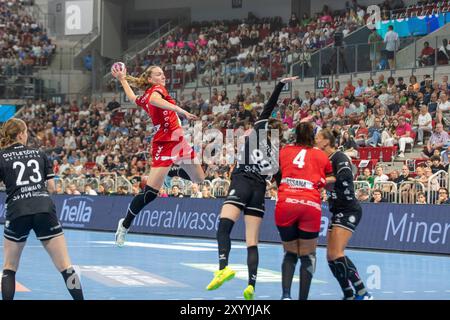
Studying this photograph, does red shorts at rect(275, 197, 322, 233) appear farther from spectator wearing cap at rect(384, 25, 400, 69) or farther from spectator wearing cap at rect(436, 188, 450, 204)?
spectator wearing cap at rect(384, 25, 400, 69)

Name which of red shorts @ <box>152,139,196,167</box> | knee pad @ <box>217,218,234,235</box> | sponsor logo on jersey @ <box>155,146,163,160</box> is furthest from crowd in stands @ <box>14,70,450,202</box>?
knee pad @ <box>217,218,234,235</box>

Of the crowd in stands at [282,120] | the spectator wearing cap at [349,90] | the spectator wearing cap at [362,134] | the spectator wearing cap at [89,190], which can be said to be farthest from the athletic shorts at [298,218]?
the spectator wearing cap at [89,190]

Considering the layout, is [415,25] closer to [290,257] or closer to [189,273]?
[189,273]

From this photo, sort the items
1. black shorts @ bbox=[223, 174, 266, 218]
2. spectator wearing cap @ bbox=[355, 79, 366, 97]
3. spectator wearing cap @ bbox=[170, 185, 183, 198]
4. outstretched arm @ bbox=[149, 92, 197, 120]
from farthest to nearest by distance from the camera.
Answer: spectator wearing cap @ bbox=[355, 79, 366, 97]
spectator wearing cap @ bbox=[170, 185, 183, 198]
outstretched arm @ bbox=[149, 92, 197, 120]
black shorts @ bbox=[223, 174, 266, 218]

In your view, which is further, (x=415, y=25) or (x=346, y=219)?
(x=415, y=25)

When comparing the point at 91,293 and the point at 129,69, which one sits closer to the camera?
the point at 91,293

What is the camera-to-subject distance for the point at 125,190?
28.4 metres

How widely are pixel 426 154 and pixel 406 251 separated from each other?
3678mm

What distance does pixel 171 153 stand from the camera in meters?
12.8

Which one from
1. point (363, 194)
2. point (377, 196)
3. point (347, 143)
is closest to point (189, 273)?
point (377, 196)

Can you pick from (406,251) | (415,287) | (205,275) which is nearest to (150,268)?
(205,275)

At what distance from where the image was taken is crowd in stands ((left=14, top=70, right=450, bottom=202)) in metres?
24.5

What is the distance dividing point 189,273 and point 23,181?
240 inches
